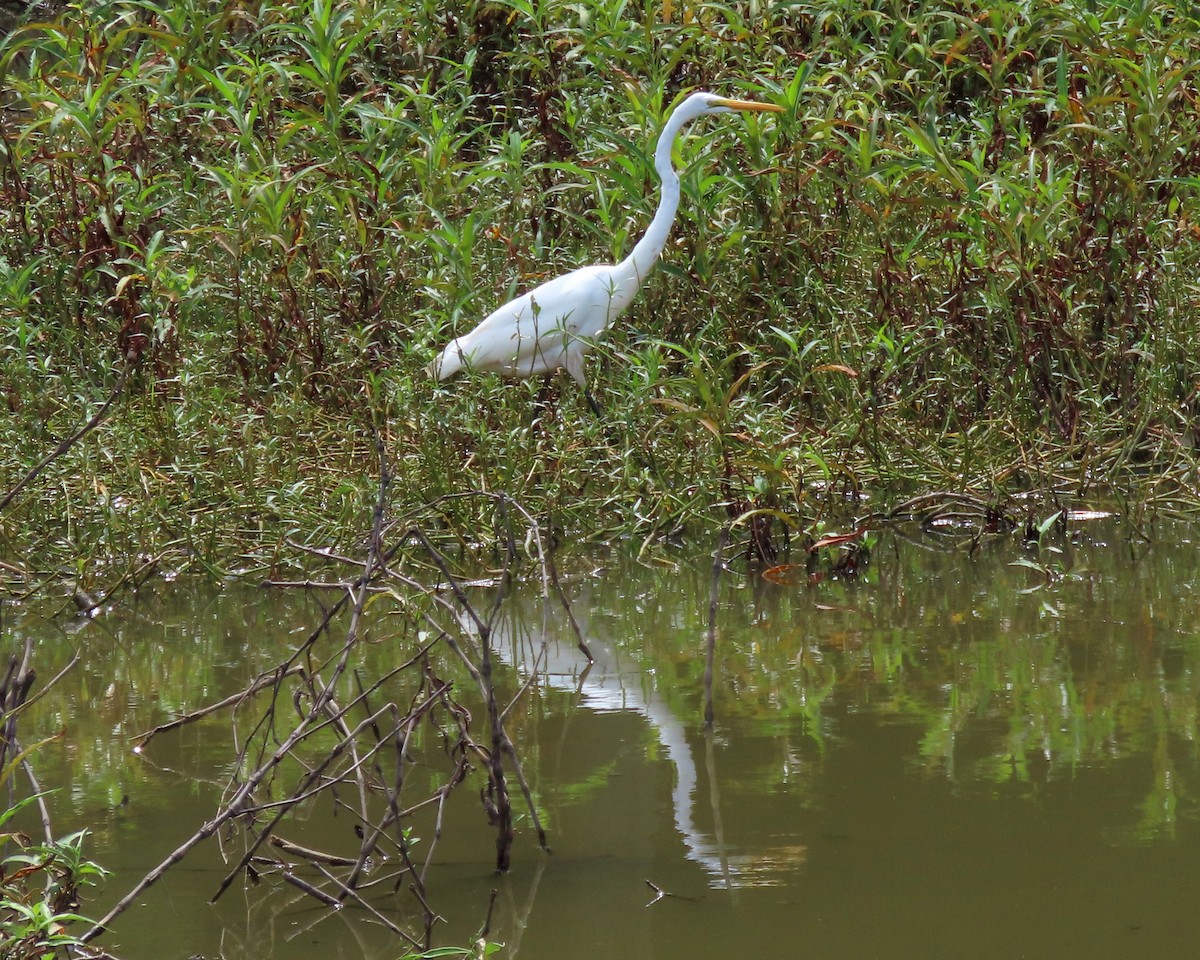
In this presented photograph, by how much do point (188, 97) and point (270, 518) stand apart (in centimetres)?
→ 313

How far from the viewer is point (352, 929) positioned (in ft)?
7.25

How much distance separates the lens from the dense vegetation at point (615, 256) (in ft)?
14.8

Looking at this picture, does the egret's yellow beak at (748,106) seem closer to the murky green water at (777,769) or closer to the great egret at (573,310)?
the great egret at (573,310)

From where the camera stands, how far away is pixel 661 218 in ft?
17.2

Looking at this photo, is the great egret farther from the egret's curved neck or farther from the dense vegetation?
the dense vegetation

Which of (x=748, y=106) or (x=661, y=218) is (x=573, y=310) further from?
(x=748, y=106)

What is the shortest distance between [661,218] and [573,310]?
0.42 meters

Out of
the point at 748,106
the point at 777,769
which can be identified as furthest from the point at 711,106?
the point at 777,769

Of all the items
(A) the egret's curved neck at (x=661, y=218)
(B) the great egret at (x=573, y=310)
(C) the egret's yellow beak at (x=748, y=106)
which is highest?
(C) the egret's yellow beak at (x=748, y=106)

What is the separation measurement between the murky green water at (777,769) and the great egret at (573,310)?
1.12m

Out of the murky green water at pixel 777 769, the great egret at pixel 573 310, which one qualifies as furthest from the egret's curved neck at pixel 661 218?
the murky green water at pixel 777 769

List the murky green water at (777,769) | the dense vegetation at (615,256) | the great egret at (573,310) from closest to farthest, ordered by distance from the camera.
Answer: the murky green water at (777,769) → the dense vegetation at (615,256) → the great egret at (573,310)

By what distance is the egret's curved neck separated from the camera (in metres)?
5.23

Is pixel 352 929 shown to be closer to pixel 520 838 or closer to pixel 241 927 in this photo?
pixel 241 927
